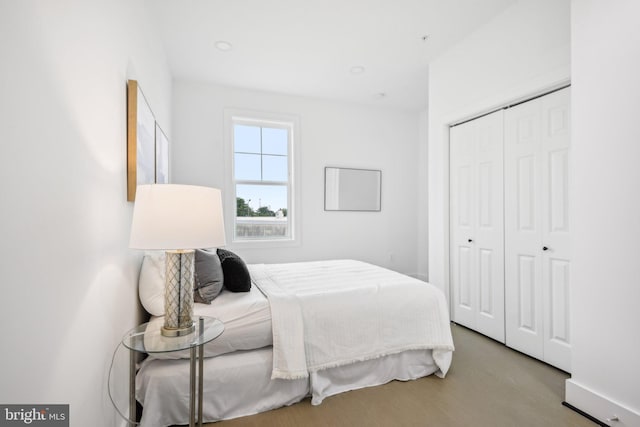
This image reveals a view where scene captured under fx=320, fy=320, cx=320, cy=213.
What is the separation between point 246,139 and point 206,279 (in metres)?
2.64

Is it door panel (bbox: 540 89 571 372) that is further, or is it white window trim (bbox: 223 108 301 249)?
white window trim (bbox: 223 108 301 249)

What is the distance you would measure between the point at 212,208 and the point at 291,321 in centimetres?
89

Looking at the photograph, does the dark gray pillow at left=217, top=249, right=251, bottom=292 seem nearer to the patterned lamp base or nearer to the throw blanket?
the throw blanket

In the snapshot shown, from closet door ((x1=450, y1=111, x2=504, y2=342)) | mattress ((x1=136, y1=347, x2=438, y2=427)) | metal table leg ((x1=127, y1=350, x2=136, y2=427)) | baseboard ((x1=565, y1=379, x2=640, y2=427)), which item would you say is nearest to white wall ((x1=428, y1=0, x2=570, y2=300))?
closet door ((x1=450, y1=111, x2=504, y2=342))

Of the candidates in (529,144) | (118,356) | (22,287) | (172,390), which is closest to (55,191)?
(22,287)

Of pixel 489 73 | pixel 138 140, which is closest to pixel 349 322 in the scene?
pixel 138 140

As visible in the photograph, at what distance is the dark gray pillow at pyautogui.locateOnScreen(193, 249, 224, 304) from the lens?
1915mm

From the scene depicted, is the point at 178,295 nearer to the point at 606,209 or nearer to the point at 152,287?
the point at 152,287

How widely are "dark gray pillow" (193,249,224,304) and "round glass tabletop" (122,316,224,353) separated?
37 centimetres

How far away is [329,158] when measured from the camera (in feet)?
14.8

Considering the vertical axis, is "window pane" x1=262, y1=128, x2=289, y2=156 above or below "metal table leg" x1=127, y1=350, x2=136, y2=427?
above

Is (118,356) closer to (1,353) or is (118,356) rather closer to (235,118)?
(1,353)

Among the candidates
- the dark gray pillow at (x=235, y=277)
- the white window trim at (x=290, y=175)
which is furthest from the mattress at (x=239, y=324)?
the white window trim at (x=290, y=175)

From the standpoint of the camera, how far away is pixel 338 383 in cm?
204
